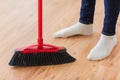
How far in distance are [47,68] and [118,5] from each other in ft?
1.57

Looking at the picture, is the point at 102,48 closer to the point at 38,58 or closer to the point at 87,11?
the point at 87,11

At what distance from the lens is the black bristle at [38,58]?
52.7 inches

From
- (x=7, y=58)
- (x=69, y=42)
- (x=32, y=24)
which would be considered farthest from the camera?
(x=32, y=24)

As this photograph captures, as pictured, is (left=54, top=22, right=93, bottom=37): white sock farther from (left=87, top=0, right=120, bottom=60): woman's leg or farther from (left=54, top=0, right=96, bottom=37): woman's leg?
(left=87, top=0, right=120, bottom=60): woman's leg

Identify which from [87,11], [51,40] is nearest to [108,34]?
[87,11]

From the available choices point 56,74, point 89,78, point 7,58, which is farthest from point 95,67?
point 7,58

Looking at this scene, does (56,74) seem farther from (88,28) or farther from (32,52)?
(88,28)

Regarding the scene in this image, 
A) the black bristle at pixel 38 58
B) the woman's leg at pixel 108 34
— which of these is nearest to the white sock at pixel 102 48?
the woman's leg at pixel 108 34

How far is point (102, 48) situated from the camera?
1465mm

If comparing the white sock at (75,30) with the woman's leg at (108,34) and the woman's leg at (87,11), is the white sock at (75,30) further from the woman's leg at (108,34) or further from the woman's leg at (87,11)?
the woman's leg at (108,34)

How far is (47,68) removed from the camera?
1.37 meters

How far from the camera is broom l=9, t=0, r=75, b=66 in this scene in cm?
134

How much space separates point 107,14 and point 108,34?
13 centimetres

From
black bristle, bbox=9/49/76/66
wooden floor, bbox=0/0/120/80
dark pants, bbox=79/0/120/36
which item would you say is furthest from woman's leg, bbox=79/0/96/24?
black bristle, bbox=9/49/76/66
